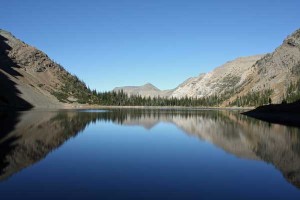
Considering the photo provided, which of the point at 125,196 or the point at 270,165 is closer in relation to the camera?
the point at 125,196

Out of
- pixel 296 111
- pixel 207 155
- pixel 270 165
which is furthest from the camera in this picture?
pixel 296 111

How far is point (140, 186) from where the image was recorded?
20094mm

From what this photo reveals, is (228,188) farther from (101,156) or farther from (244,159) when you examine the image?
(101,156)

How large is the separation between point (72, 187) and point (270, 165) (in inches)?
664

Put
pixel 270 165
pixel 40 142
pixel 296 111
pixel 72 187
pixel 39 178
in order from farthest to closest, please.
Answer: pixel 296 111
pixel 40 142
pixel 270 165
pixel 39 178
pixel 72 187

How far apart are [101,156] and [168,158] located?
633 cm

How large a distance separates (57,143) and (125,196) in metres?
24.2

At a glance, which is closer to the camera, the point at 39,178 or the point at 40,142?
the point at 39,178

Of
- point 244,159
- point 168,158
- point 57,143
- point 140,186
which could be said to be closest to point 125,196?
point 140,186

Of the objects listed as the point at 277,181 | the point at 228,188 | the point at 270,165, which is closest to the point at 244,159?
the point at 270,165

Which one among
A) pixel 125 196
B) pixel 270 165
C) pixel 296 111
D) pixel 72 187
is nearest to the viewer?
pixel 125 196

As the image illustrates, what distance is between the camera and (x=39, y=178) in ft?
71.4

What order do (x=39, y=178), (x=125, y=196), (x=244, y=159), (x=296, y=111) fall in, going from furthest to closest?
1. (x=296, y=111)
2. (x=244, y=159)
3. (x=39, y=178)
4. (x=125, y=196)

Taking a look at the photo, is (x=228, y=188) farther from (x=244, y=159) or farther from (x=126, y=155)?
(x=126, y=155)
